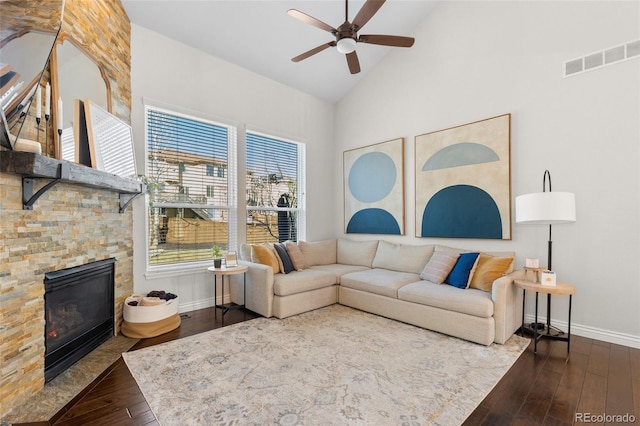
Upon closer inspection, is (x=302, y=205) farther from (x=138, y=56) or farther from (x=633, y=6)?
(x=633, y=6)

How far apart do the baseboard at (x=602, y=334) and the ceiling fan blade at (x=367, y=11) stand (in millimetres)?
3595

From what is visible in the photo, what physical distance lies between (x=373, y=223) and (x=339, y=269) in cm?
103

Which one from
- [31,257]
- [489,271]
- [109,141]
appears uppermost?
[109,141]

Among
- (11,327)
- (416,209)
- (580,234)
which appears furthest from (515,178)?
(11,327)

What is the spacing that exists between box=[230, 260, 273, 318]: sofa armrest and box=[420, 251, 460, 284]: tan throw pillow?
1862 millimetres

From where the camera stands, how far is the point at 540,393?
2.15 metres

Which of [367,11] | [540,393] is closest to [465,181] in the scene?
[367,11]

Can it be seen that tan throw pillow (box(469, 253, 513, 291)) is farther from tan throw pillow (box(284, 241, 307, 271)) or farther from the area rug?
tan throw pillow (box(284, 241, 307, 271))

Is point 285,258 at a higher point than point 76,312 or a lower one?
higher

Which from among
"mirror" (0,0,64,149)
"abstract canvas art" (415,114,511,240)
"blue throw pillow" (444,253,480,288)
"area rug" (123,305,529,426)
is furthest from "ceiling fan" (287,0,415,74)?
"area rug" (123,305,529,426)

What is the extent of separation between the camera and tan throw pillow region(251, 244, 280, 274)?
395 cm

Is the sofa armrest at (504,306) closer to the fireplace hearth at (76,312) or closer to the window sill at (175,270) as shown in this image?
the window sill at (175,270)

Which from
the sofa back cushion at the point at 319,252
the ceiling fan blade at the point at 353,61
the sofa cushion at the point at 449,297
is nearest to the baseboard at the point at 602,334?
the sofa cushion at the point at 449,297

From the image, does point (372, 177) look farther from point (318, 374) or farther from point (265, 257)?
point (318, 374)
